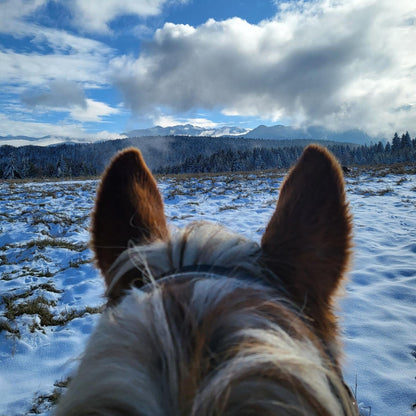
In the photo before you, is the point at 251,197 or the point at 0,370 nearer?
the point at 0,370

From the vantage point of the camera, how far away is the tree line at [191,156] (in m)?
73.8

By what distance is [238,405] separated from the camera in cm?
61

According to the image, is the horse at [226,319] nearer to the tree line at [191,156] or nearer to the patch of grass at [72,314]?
the tree line at [191,156]

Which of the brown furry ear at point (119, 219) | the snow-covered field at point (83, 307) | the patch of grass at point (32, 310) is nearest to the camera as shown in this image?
the brown furry ear at point (119, 219)

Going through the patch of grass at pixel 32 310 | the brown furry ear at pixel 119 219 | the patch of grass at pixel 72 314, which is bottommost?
the patch of grass at pixel 72 314

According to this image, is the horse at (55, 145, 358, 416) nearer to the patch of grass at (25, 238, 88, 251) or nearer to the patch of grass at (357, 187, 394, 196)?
the patch of grass at (25, 238, 88, 251)

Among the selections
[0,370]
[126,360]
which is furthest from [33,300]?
[126,360]

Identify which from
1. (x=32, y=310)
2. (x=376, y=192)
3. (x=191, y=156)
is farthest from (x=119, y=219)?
(x=191, y=156)

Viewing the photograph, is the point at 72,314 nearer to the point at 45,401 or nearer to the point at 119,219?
the point at 45,401

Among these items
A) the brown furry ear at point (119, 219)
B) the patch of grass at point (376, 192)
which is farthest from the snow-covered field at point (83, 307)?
the patch of grass at point (376, 192)

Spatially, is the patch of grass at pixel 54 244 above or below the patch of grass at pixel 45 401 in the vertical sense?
above

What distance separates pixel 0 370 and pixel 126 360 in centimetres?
296

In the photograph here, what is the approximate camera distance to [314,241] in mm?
1134

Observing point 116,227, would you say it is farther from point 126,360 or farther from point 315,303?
point 315,303
